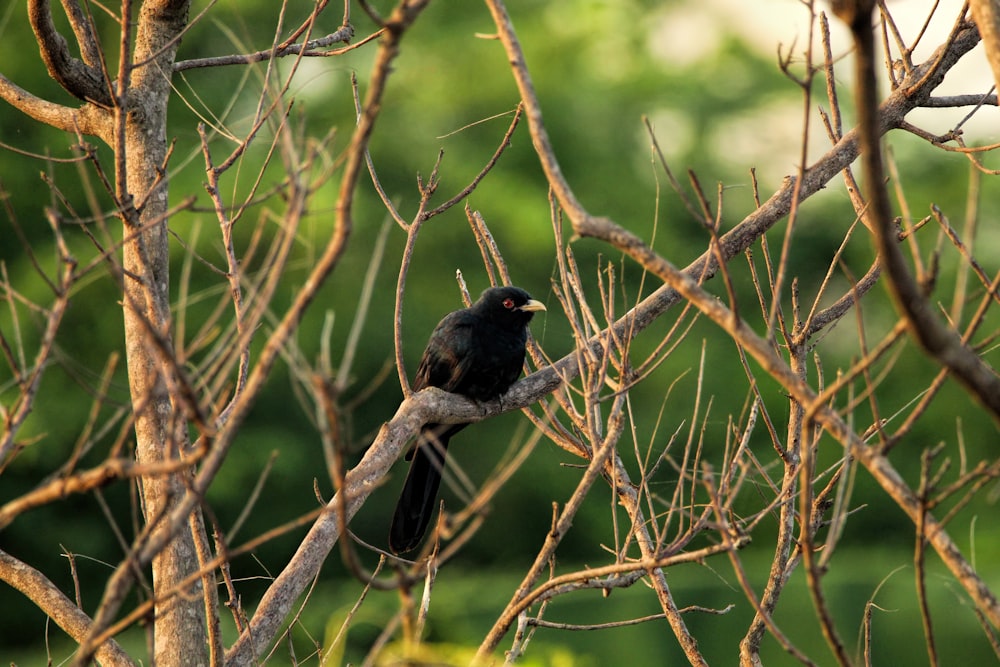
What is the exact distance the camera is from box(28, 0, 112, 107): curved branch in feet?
11.4

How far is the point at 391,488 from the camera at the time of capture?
13.0 m

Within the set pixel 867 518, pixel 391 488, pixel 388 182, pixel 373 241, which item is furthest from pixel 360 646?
pixel 867 518

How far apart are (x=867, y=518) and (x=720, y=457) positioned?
8.75 feet

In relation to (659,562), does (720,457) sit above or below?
below

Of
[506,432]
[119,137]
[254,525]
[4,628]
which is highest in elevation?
[119,137]

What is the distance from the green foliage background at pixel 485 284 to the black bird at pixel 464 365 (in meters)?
3.33

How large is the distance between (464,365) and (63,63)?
7.84 feet

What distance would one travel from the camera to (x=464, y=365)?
5.25 meters

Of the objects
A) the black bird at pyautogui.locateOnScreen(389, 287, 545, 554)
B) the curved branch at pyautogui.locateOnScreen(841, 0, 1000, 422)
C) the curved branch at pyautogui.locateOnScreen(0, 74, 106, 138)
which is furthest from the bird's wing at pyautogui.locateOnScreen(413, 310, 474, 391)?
the curved branch at pyautogui.locateOnScreen(841, 0, 1000, 422)

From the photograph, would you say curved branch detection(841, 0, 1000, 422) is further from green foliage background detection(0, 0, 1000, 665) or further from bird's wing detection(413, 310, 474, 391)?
green foliage background detection(0, 0, 1000, 665)

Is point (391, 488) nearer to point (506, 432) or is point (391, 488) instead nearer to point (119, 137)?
point (506, 432)

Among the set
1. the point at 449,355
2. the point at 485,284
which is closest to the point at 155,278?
the point at 449,355

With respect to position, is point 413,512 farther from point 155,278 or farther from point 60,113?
point 60,113

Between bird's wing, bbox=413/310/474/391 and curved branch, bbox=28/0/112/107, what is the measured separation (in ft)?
7.24
